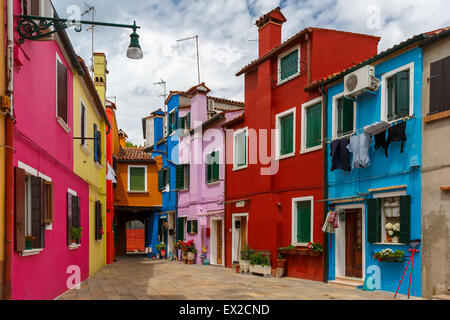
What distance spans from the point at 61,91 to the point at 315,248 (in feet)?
25.9

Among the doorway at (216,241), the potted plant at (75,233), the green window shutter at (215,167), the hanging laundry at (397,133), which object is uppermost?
the hanging laundry at (397,133)

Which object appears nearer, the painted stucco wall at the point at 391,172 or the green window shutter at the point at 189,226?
the painted stucco wall at the point at 391,172

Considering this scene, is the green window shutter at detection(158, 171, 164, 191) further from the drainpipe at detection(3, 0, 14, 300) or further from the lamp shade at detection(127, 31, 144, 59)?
the drainpipe at detection(3, 0, 14, 300)

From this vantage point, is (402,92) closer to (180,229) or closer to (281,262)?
(281,262)

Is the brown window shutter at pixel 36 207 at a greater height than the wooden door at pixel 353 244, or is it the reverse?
the brown window shutter at pixel 36 207

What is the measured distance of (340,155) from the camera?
12.5 meters

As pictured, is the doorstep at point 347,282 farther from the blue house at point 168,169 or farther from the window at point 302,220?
the blue house at point 168,169

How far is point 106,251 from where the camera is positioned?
21703 millimetres

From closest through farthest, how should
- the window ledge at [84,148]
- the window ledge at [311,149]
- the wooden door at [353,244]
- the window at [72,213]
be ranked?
1. the window at [72,213]
2. the wooden door at [353,244]
3. the window ledge at [84,148]
4. the window ledge at [311,149]

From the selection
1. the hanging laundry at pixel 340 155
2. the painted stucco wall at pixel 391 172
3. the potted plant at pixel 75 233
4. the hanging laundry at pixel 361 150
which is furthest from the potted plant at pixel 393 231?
the potted plant at pixel 75 233

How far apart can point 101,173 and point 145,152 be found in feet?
41.6

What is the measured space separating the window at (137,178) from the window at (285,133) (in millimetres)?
15013

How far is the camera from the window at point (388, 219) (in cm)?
1029

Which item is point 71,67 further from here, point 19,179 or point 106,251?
point 106,251
